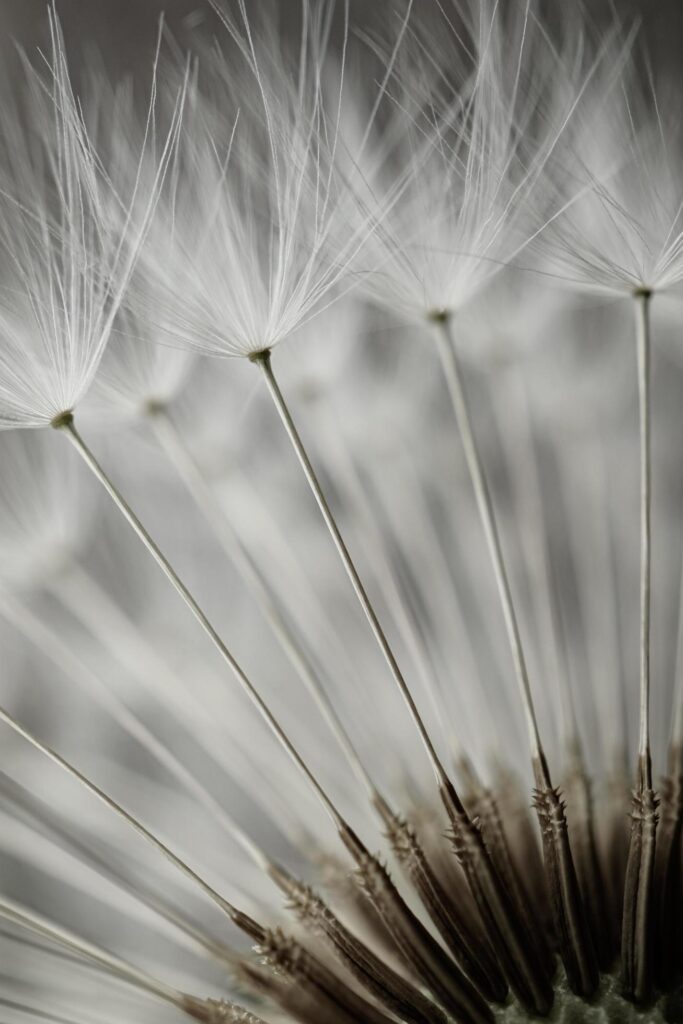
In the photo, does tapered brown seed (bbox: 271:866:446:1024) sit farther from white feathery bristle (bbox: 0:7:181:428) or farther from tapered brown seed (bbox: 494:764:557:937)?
white feathery bristle (bbox: 0:7:181:428)

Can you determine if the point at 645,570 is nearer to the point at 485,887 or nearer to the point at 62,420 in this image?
the point at 485,887

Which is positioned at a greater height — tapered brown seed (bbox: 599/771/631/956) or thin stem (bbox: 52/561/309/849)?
thin stem (bbox: 52/561/309/849)

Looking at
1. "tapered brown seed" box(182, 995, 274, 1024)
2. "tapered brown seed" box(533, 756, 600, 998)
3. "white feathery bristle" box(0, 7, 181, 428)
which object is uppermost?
"white feathery bristle" box(0, 7, 181, 428)

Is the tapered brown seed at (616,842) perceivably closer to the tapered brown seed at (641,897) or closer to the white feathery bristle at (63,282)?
the tapered brown seed at (641,897)

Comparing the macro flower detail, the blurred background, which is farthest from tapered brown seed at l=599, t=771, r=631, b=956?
the blurred background

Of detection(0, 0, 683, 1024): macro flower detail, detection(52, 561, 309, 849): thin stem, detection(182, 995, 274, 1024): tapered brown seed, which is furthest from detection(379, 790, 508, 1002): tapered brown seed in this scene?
detection(52, 561, 309, 849): thin stem

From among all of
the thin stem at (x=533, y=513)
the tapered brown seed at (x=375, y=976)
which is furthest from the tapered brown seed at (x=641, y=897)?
the thin stem at (x=533, y=513)

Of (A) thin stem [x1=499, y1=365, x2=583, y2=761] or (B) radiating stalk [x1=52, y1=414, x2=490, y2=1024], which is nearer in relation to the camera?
(B) radiating stalk [x1=52, y1=414, x2=490, y2=1024]
